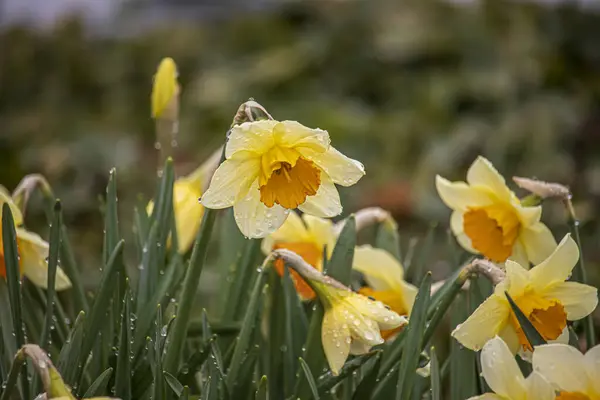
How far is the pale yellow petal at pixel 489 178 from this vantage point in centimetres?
89

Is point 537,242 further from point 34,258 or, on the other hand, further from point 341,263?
point 34,258

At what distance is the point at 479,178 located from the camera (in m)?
0.91

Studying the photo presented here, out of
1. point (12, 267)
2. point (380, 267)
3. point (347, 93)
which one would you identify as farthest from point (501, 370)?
point (347, 93)

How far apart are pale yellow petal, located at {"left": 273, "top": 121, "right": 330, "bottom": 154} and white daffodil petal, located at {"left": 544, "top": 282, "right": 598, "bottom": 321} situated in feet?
0.84

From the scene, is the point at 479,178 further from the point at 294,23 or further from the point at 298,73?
the point at 294,23

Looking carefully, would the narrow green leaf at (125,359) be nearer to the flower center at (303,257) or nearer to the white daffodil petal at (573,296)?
the flower center at (303,257)

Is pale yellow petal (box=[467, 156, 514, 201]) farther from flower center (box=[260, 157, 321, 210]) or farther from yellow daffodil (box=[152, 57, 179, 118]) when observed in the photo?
yellow daffodil (box=[152, 57, 179, 118])

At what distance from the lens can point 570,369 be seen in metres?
0.65

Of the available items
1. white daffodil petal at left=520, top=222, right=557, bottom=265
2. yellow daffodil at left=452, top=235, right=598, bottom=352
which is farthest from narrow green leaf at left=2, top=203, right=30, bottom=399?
white daffodil petal at left=520, top=222, right=557, bottom=265

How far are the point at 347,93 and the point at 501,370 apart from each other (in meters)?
3.17

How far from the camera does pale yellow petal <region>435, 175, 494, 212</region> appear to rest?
0.91 m

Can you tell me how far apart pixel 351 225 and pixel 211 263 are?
5.50 ft

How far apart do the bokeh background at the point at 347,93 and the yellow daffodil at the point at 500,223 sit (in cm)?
159

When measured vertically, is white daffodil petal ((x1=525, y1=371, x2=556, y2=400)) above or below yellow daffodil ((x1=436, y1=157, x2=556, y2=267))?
below
